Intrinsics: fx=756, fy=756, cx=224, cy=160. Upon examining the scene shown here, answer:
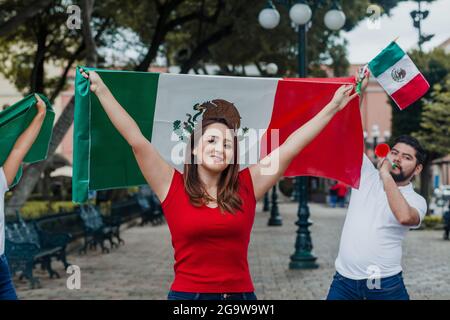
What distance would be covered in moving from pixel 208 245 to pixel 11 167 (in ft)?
5.15

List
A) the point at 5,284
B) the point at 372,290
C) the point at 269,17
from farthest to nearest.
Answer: the point at 269,17 → the point at 372,290 → the point at 5,284

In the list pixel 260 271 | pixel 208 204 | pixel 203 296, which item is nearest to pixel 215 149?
pixel 208 204

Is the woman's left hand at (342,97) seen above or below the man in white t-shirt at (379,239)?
above

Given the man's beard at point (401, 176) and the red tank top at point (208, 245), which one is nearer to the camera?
the red tank top at point (208, 245)

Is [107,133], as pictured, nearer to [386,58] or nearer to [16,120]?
[16,120]

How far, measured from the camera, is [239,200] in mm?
3635

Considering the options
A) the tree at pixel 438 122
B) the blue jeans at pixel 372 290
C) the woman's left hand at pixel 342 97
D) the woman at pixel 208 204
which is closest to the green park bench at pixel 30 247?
the blue jeans at pixel 372 290

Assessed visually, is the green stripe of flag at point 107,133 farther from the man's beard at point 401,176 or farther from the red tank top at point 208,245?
the man's beard at point 401,176

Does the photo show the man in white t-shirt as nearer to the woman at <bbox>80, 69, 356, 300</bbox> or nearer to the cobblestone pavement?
the woman at <bbox>80, 69, 356, 300</bbox>

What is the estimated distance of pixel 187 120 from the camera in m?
4.35

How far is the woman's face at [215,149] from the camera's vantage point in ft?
11.8

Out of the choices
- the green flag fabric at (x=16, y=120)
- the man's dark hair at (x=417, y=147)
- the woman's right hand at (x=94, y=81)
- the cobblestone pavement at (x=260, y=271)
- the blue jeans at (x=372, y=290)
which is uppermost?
the woman's right hand at (x=94, y=81)

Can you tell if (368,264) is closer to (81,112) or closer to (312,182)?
(81,112)

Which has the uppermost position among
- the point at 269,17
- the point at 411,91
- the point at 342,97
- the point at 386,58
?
the point at 269,17
